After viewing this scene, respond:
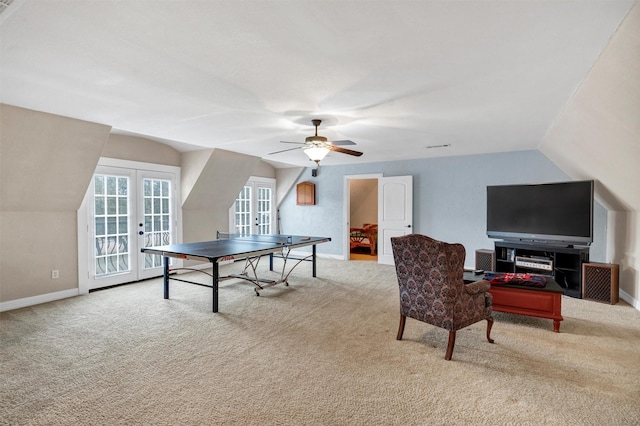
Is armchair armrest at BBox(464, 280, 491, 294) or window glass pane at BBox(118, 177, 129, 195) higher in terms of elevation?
window glass pane at BBox(118, 177, 129, 195)

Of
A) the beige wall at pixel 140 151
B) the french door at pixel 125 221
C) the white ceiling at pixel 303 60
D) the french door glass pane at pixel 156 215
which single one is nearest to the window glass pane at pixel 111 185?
the french door at pixel 125 221

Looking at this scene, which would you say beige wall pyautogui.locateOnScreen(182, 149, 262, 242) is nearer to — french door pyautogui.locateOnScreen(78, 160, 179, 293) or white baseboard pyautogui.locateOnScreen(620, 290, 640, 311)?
french door pyautogui.locateOnScreen(78, 160, 179, 293)

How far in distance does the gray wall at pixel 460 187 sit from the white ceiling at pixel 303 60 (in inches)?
77.7

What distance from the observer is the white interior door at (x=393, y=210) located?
695cm

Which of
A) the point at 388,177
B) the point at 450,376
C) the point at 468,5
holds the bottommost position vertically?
the point at 450,376

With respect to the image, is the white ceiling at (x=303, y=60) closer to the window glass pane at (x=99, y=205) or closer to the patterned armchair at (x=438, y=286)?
the patterned armchair at (x=438, y=286)

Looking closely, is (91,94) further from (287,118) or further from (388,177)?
(388,177)

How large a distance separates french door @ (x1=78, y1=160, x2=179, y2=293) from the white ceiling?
1.58 meters

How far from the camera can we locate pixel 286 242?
505 centimetres

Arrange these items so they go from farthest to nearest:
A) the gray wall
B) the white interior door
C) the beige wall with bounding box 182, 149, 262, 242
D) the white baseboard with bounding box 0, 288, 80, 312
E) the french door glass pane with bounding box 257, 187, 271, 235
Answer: the french door glass pane with bounding box 257, 187, 271, 235 < the white interior door < the beige wall with bounding box 182, 149, 262, 242 < the gray wall < the white baseboard with bounding box 0, 288, 80, 312

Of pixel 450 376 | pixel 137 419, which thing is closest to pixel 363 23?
pixel 450 376

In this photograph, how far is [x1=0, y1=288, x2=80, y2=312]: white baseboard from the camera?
4039mm

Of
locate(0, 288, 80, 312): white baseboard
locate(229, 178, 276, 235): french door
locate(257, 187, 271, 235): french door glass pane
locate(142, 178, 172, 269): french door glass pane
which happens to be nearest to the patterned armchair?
locate(0, 288, 80, 312): white baseboard

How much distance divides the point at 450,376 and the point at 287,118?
3.04m
